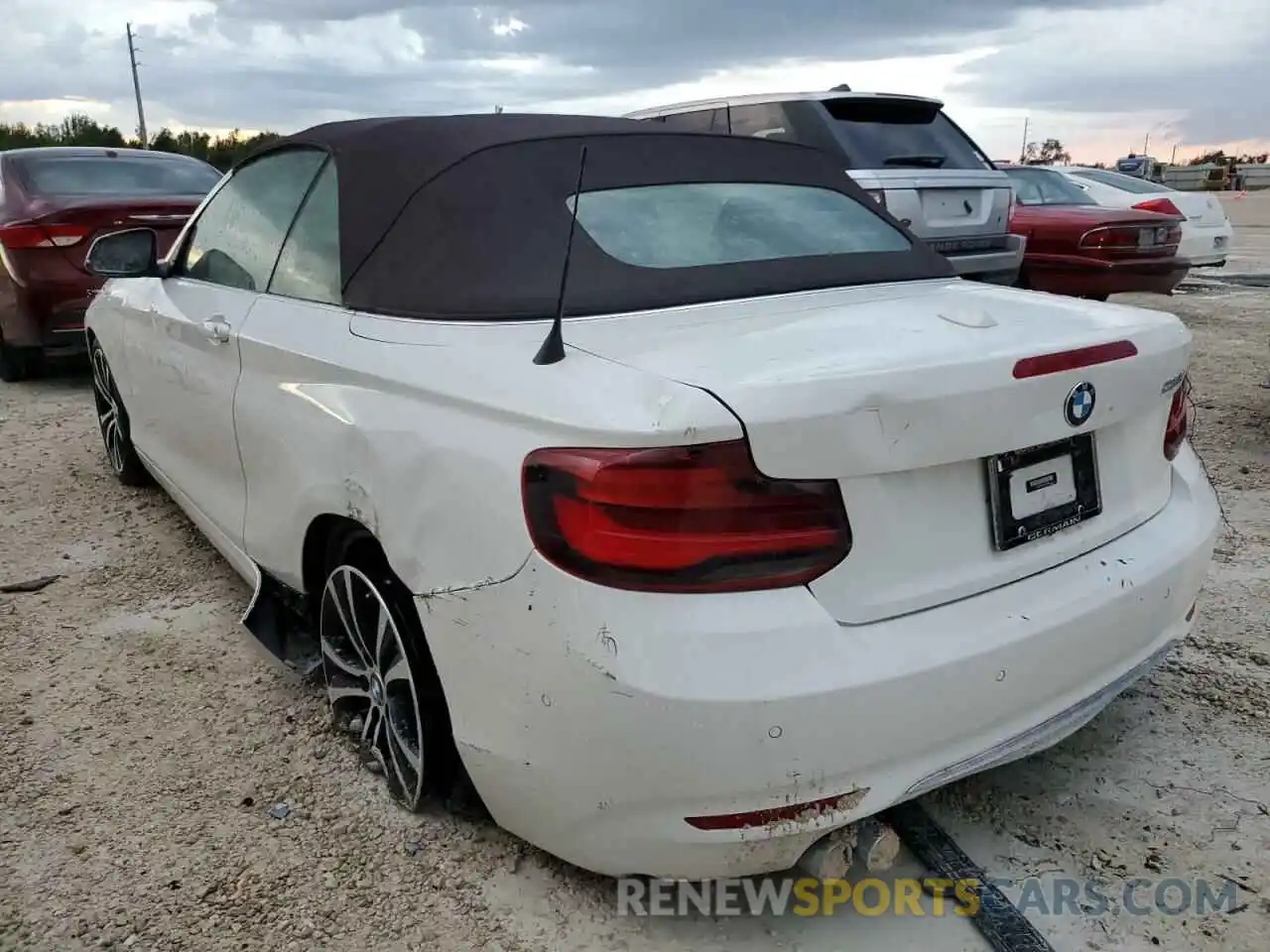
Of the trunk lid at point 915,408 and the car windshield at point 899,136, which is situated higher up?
the car windshield at point 899,136

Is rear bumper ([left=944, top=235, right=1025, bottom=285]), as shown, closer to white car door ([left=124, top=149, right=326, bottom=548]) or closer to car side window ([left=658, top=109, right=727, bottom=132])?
car side window ([left=658, top=109, right=727, bottom=132])

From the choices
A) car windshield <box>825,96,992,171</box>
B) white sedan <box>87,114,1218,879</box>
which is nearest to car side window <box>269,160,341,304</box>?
white sedan <box>87,114,1218,879</box>

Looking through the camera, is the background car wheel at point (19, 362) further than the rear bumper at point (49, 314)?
Yes

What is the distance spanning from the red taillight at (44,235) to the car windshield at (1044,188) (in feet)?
25.7

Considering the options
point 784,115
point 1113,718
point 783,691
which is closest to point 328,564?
point 783,691

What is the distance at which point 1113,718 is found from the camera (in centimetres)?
280

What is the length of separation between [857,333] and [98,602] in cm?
291

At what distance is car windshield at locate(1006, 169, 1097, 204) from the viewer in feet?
33.2

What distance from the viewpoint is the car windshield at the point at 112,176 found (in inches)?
276

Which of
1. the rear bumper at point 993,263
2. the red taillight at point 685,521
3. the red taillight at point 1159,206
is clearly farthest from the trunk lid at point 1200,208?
the red taillight at point 685,521

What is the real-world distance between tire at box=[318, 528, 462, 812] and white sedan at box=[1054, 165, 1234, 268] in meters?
10.8

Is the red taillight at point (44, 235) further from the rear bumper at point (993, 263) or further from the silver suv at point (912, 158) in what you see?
the rear bumper at point (993, 263)

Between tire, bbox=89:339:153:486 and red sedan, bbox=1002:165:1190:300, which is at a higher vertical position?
red sedan, bbox=1002:165:1190:300

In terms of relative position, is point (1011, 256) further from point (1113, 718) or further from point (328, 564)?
point (328, 564)
